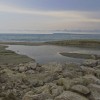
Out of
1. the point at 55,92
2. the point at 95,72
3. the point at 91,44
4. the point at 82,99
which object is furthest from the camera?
the point at 91,44

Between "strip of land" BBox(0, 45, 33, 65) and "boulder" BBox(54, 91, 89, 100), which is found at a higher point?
"boulder" BBox(54, 91, 89, 100)

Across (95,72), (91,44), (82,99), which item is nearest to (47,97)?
(82,99)

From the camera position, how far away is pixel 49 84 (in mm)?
14625

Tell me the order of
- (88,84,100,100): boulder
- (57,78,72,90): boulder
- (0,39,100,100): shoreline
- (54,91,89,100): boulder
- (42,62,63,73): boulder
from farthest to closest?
(42,62,63,73): boulder → (57,78,72,90): boulder → (0,39,100,100): shoreline → (88,84,100,100): boulder → (54,91,89,100): boulder

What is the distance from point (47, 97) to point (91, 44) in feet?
196

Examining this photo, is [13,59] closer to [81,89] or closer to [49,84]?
[49,84]

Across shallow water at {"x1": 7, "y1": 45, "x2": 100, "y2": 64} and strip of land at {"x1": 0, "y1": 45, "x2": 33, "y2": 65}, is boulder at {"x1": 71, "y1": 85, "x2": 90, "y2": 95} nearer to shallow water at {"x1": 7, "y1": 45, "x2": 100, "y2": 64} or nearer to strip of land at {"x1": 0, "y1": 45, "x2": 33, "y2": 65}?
strip of land at {"x1": 0, "y1": 45, "x2": 33, "y2": 65}

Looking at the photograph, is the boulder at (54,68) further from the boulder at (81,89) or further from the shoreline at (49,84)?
the boulder at (81,89)

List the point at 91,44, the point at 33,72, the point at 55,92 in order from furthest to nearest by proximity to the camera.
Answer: the point at 91,44 → the point at 33,72 → the point at 55,92

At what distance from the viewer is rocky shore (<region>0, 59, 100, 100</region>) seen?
1239 cm

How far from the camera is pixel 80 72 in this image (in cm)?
1825

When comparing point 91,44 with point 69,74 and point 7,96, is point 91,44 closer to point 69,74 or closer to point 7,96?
point 69,74

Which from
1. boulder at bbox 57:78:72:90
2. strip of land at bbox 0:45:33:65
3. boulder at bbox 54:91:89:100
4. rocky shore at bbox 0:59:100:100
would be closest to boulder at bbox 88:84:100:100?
rocky shore at bbox 0:59:100:100

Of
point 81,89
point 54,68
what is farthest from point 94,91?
point 54,68
